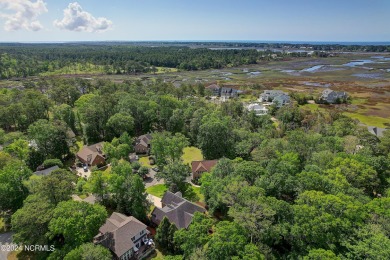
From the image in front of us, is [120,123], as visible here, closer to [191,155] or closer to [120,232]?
[191,155]

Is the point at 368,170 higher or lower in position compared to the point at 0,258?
higher

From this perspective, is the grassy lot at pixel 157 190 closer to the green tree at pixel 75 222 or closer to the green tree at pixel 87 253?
the green tree at pixel 75 222

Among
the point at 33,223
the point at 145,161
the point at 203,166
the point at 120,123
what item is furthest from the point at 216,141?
the point at 33,223

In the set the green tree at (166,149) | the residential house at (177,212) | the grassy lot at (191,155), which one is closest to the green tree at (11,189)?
the residential house at (177,212)

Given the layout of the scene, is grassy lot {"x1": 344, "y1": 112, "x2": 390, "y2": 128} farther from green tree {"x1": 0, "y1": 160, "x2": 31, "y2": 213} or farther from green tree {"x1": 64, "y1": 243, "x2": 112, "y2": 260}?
green tree {"x1": 0, "y1": 160, "x2": 31, "y2": 213}

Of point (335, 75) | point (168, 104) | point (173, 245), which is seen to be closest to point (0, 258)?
point (173, 245)

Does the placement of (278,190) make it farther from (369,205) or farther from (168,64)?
(168,64)
